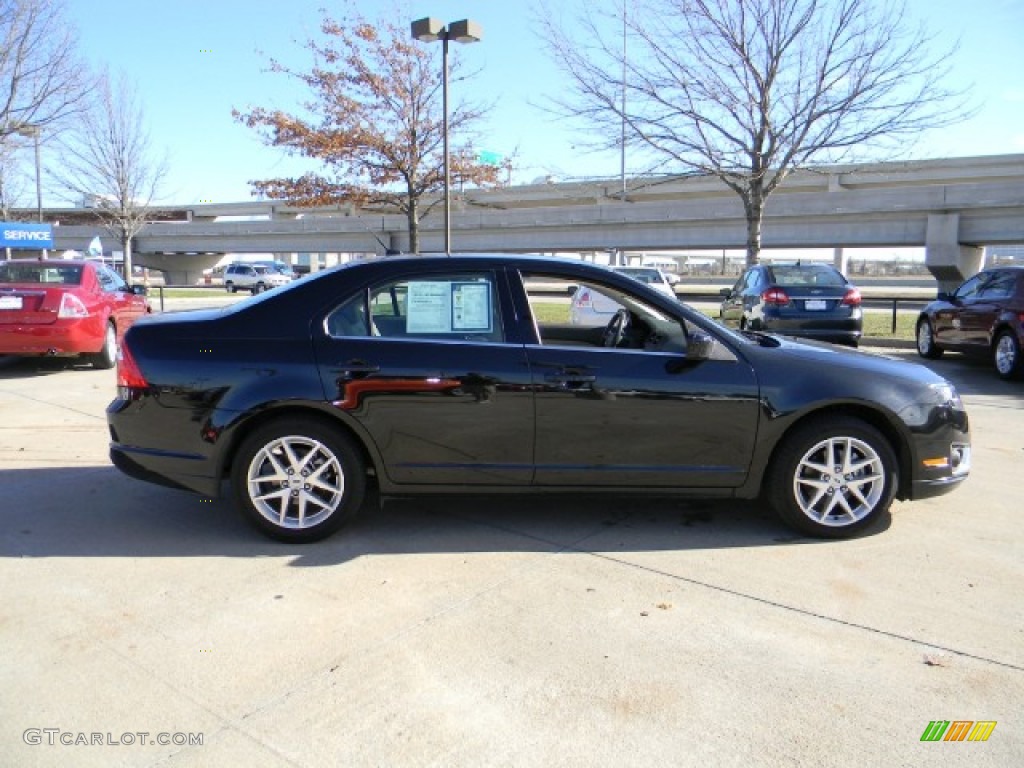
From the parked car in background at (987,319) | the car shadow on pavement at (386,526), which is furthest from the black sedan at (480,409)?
the parked car in background at (987,319)

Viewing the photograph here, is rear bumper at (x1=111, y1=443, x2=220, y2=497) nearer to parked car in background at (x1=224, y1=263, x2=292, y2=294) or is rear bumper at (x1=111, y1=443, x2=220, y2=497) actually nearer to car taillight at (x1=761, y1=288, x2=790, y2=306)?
car taillight at (x1=761, y1=288, x2=790, y2=306)

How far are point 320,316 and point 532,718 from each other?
244 cm

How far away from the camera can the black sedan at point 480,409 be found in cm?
412

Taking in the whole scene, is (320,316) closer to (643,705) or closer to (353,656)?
(353,656)

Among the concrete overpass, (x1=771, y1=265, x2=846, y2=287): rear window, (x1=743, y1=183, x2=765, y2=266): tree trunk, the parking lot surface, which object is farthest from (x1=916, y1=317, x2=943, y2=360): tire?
the parking lot surface

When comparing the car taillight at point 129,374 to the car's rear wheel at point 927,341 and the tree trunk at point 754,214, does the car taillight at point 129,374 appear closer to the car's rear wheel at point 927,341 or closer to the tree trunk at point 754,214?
the car's rear wheel at point 927,341

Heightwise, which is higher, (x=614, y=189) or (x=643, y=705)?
(x=614, y=189)

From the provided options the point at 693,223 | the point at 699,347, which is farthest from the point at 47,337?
the point at 693,223

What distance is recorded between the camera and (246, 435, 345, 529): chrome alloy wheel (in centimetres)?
415

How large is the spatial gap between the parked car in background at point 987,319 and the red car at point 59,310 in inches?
429

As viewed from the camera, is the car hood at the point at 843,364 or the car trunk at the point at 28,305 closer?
the car hood at the point at 843,364

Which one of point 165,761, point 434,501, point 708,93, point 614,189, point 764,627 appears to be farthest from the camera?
point 614,189

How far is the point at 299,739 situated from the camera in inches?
100

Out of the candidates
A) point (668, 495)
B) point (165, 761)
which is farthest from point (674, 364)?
point (165, 761)
